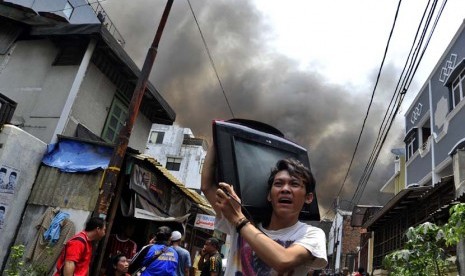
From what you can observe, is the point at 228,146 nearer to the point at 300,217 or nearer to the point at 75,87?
the point at 300,217

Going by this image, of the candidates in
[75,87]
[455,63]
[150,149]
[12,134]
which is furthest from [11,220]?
[150,149]

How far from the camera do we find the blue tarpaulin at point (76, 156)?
8383 millimetres

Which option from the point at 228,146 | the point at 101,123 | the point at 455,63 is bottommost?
the point at 228,146

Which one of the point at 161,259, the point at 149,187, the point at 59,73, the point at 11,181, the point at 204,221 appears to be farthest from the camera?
the point at 204,221

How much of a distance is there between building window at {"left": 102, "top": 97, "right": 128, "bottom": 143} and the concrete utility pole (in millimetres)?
4784

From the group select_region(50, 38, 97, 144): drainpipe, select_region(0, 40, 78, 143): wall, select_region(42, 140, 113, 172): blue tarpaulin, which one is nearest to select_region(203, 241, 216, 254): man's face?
select_region(42, 140, 113, 172): blue tarpaulin

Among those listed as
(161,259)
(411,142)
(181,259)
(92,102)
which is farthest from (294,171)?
(411,142)

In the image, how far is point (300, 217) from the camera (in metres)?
1.96

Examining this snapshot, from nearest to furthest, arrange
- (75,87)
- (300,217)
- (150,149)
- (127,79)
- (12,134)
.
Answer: (300,217)
(12,134)
(75,87)
(127,79)
(150,149)

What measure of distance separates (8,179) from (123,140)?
3528 millimetres

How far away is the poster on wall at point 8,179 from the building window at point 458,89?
1291 centimetres

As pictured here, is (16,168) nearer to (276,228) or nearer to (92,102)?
(92,102)

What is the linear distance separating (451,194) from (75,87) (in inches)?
406

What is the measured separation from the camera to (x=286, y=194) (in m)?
1.75
